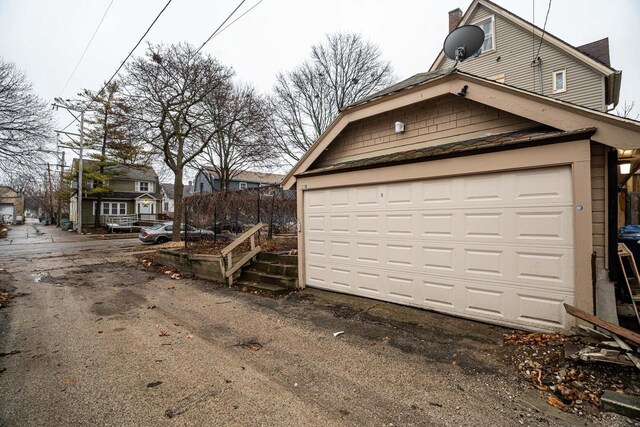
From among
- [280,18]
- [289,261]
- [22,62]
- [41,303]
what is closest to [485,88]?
[280,18]

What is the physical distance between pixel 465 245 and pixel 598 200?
5.52ft

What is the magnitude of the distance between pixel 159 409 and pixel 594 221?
5.43 meters

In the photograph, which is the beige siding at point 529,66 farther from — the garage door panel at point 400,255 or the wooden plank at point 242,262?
the wooden plank at point 242,262

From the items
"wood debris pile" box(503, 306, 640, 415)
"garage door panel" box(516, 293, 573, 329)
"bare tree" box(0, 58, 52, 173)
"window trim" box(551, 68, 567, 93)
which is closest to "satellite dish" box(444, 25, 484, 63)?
"garage door panel" box(516, 293, 573, 329)

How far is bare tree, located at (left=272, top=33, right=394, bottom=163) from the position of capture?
710 inches

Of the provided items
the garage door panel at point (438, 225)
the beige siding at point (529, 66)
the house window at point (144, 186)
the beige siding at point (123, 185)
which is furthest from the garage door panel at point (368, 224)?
the house window at point (144, 186)

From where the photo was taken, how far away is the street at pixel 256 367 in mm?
2469

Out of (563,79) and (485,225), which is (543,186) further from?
(563,79)

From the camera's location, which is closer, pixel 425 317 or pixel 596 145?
pixel 596 145

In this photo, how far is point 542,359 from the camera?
10.5 ft

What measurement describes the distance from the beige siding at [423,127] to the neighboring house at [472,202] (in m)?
0.02

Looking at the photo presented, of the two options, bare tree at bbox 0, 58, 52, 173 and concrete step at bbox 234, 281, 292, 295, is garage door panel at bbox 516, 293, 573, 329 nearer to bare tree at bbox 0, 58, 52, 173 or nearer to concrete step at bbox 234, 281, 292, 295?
concrete step at bbox 234, 281, 292, 295

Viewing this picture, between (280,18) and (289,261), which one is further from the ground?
(280,18)

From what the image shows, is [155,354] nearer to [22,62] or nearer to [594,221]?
[594,221]
